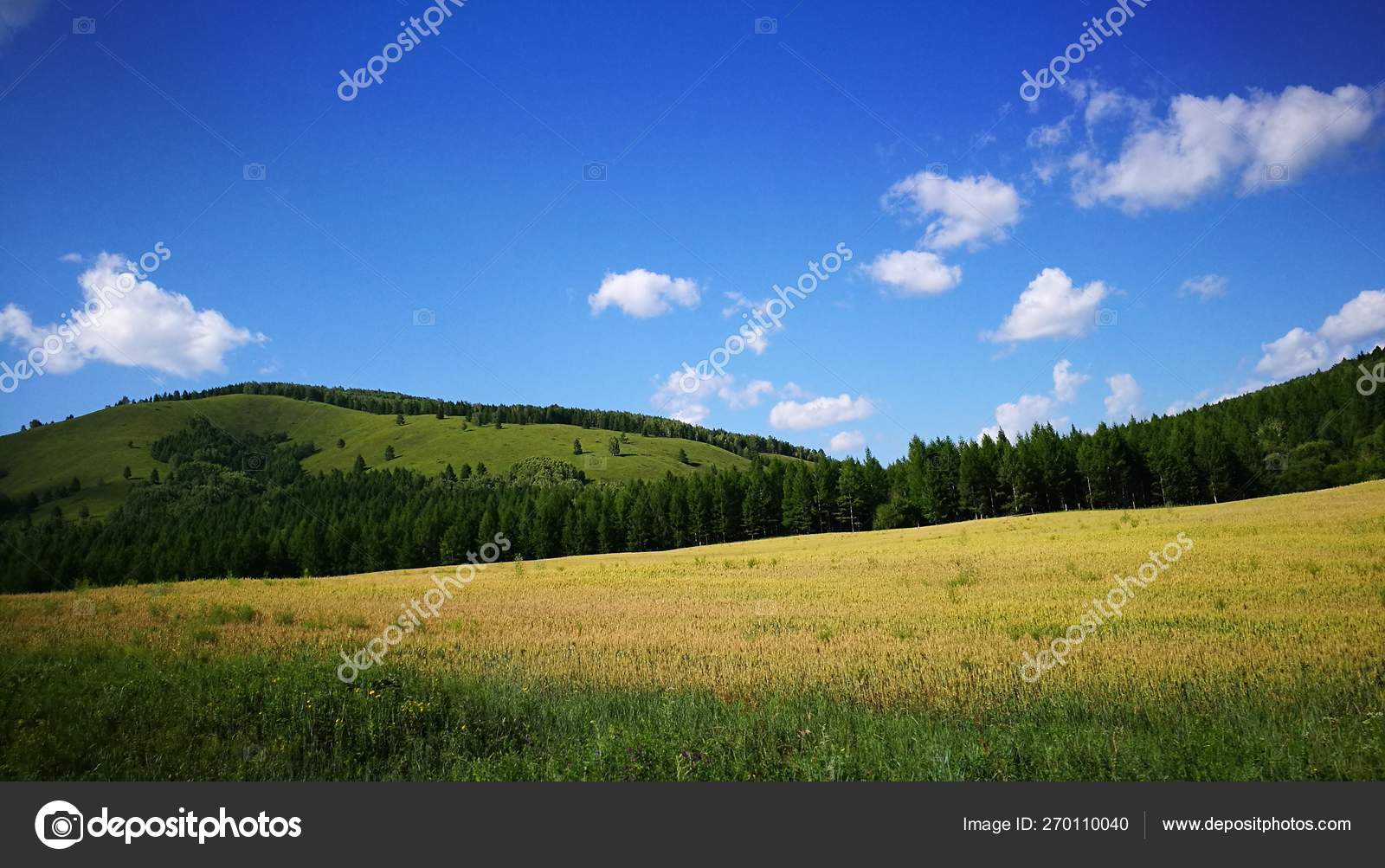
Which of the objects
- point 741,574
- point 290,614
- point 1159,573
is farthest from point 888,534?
point 290,614

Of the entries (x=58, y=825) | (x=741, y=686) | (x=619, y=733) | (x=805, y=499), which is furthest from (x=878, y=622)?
(x=805, y=499)

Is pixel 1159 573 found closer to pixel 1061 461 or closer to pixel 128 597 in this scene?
pixel 128 597

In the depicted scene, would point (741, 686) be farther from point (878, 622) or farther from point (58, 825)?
point (58, 825)

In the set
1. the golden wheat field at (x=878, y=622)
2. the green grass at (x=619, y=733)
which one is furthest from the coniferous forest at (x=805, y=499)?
the green grass at (x=619, y=733)

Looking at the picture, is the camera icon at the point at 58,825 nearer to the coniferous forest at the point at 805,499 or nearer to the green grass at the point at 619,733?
the green grass at the point at 619,733

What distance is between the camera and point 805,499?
4053 inches

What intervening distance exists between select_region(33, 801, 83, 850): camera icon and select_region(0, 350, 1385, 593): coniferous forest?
76.5 metres

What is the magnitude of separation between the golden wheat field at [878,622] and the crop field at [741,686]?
3.8 inches

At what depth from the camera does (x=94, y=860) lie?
5680 mm

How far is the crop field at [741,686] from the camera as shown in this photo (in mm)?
7000

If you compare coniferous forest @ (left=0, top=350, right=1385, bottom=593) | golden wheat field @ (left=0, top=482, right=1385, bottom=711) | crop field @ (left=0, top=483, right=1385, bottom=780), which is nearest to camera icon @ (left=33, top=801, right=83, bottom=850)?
crop field @ (left=0, top=483, right=1385, bottom=780)

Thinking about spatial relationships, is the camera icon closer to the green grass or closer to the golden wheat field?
the green grass

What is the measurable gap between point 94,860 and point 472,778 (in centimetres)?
294

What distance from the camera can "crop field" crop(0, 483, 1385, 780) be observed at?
7000 millimetres
